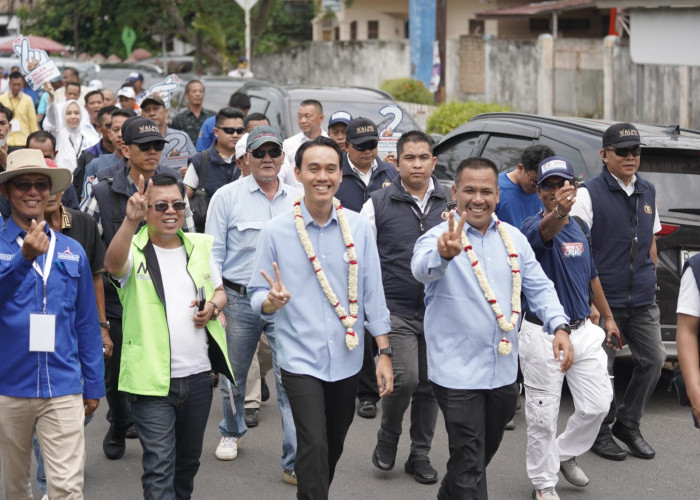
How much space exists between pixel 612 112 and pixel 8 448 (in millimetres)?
19827

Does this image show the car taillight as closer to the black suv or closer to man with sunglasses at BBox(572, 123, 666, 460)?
the black suv

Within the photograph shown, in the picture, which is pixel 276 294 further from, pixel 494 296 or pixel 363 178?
pixel 363 178

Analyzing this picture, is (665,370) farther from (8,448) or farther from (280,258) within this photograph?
(8,448)

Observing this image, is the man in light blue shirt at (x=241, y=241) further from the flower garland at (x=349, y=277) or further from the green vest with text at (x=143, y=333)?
the flower garland at (x=349, y=277)

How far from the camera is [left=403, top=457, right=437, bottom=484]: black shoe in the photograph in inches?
266

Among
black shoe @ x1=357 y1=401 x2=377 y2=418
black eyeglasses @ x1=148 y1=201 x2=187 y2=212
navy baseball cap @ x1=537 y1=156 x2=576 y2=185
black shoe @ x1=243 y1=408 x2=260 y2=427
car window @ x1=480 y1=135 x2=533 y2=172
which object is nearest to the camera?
black eyeglasses @ x1=148 y1=201 x2=187 y2=212

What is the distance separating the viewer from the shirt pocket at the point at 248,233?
7.05m

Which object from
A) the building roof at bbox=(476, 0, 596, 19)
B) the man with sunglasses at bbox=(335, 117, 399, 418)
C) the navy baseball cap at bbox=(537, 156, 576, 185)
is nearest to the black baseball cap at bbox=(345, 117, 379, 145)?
the man with sunglasses at bbox=(335, 117, 399, 418)

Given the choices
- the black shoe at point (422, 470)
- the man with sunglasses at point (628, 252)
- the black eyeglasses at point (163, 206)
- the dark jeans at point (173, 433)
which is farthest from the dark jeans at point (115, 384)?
the man with sunglasses at point (628, 252)

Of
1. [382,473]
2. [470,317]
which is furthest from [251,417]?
[470,317]

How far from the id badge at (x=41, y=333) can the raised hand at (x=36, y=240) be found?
1.15ft

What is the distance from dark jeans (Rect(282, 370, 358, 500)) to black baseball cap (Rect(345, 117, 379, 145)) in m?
3.04

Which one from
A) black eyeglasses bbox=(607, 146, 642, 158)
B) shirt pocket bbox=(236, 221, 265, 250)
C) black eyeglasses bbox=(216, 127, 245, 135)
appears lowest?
shirt pocket bbox=(236, 221, 265, 250)

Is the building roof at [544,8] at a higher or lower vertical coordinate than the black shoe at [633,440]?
higher
